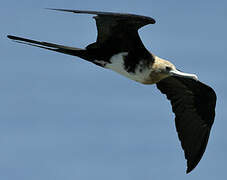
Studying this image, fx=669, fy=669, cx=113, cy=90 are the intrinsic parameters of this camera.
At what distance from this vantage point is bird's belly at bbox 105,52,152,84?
27.2 ft

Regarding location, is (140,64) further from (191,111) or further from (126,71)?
(191,111)

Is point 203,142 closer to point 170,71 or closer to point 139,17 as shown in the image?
point 170,71

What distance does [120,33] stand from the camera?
8.24m

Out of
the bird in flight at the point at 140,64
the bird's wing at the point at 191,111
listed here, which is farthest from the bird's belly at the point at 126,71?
the bird's wing at the point at 191,111

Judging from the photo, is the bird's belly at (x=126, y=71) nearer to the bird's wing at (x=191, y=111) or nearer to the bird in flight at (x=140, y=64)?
the bird in flight at (x=140, y=64)

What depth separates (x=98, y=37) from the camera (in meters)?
8.33

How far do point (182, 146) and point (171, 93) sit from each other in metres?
0.85

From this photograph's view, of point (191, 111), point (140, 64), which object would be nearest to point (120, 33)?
point (140, 64)

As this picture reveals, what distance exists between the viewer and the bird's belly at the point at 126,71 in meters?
8.30

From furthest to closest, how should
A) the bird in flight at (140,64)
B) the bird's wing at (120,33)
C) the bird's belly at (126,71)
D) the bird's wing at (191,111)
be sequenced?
1. the bird's wing at (191,111)
2. the bird's belly at (126,71)
3. the bird in flight at (140,64)
4. the bird's wing at (120,33)

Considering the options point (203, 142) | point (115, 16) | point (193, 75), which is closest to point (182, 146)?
point (203, 142)

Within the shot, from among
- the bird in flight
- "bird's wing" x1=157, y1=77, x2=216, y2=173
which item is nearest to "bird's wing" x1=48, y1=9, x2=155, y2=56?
the bird in flight

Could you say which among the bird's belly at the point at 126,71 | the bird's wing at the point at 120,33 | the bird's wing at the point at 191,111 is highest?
the bird's wing at the point at 120,33

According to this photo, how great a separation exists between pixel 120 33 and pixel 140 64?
470 mm
